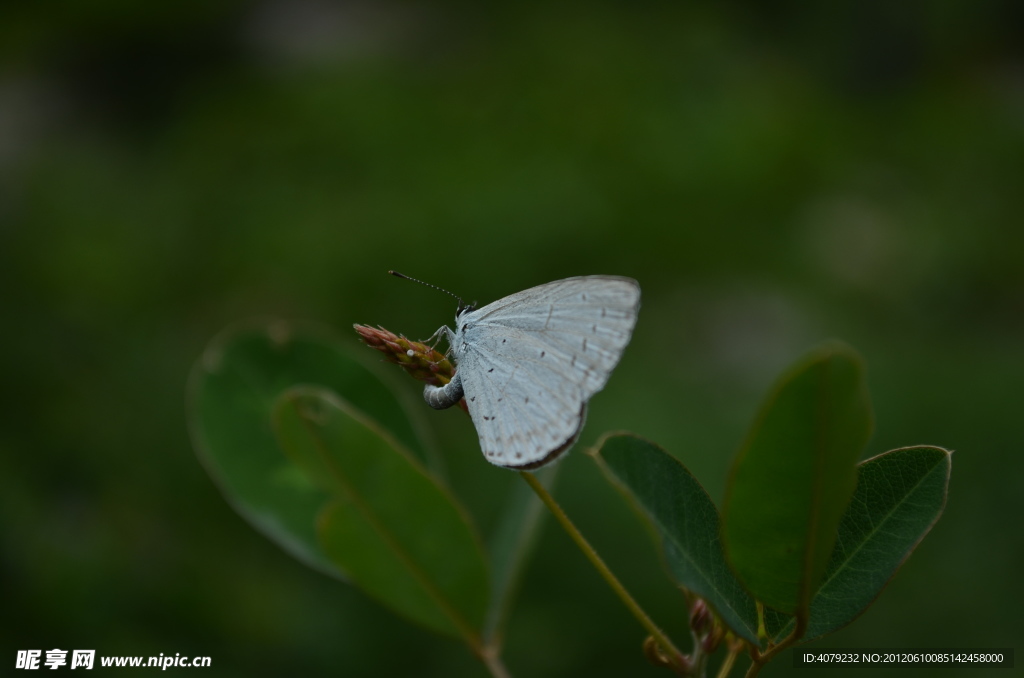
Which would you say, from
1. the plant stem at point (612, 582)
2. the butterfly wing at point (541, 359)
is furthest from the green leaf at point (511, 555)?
the plant stem at point (612, 582)

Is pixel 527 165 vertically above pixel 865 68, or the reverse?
pixel 865 68

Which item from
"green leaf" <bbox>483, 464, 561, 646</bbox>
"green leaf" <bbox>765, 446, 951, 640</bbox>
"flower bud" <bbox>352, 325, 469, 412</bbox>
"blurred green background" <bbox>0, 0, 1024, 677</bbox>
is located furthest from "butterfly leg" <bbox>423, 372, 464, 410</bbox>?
"green leaf" <bbox>765, 446, 951, 640</bbox>

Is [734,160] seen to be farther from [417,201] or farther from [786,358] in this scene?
[417,201]

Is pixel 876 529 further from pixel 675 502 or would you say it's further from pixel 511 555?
pixel 511 555

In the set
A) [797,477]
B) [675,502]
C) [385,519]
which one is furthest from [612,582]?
[385,519]

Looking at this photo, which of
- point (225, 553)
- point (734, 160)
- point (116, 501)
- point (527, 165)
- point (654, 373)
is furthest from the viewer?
point (734, 160)

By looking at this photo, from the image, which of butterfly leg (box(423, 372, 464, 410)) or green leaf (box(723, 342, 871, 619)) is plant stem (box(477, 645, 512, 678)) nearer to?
butterfly leg (box(423, 372, 464, 410))

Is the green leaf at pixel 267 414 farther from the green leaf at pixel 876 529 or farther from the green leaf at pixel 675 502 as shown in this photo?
the green leaf at pixel 876 529

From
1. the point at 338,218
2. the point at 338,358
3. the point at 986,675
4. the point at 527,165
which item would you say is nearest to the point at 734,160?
the point at 527,165
